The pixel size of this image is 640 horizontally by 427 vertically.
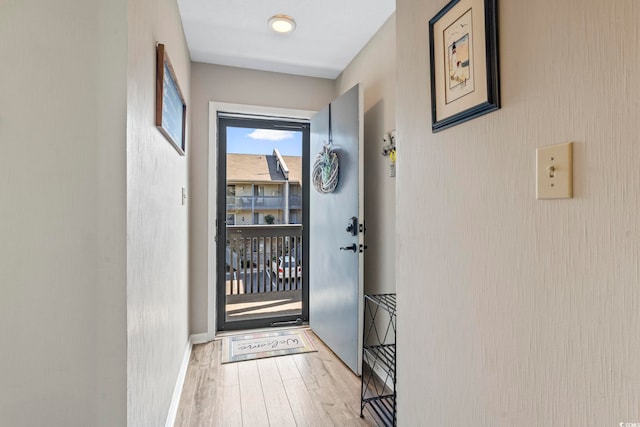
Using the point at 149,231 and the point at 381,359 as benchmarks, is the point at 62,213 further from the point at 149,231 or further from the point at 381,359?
the point at 381,359

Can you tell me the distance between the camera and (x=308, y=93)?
2.99 m

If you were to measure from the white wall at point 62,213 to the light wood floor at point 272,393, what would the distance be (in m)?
1.04

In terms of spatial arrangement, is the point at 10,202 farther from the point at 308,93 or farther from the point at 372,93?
the point at 308,93

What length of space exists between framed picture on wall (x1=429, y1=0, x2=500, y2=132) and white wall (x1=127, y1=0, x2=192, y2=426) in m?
0.99

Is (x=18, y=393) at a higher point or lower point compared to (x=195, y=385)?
higher

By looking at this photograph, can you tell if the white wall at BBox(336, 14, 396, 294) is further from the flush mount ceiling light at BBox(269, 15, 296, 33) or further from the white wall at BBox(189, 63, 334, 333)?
the white wall at BBox(189, 63, 334, 333)

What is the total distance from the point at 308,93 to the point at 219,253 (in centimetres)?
179

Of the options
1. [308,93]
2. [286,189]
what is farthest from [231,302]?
[308,93]

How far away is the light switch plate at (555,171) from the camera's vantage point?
640mm

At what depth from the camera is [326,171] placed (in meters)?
2.58

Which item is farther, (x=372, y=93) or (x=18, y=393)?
(x=372, y=93)

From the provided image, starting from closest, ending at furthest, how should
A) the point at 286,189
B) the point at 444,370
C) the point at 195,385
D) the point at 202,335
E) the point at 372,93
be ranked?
1. the point at 444,370
2. the point at 195,385
3. the point at 372,93
4. the point at 202,335
5. the point at 286,189

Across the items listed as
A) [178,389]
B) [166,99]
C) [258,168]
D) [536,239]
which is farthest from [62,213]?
[258,168]

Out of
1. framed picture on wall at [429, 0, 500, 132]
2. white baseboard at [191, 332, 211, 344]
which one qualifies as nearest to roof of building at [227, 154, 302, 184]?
white baseboard at [191, 332, 211, 344]
